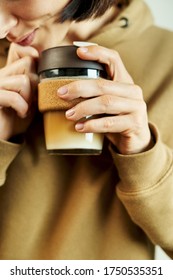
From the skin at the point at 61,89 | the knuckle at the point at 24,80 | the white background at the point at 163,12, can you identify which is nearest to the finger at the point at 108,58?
the skin at the point at 61,89

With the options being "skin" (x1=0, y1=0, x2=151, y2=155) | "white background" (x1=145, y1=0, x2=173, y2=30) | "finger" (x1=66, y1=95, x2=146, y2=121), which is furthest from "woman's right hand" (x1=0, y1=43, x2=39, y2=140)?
"white background" (x1=145, y1=0, x2=173, y2=30)

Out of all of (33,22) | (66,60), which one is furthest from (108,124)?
(33,22)

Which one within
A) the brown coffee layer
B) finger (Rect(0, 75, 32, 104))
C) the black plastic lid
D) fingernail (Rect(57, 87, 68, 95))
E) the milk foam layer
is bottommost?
the milk foam layer

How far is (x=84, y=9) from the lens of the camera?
29.3 inches

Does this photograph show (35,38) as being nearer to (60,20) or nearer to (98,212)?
(60,20)

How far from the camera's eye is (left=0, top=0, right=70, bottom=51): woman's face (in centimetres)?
66

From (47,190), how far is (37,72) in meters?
0.23

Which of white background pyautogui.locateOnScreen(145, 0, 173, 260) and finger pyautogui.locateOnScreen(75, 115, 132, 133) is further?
white background pyautogui.locateOnScreen(145, 0, 173, 260)

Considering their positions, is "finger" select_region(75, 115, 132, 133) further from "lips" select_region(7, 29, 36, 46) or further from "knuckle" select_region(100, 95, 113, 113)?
"lips" select_region(7, 29, 36, 46)

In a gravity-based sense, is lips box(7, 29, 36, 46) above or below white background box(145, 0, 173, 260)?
above

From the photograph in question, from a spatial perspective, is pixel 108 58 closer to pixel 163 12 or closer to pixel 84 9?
pixel 84 9

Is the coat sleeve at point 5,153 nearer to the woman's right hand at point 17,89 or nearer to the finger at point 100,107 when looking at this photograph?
the woman's right hand at point 17,89

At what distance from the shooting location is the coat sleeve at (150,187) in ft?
2.25

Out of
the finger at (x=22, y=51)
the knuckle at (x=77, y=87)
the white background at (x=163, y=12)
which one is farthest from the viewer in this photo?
the white background at (x=163, y=12)
